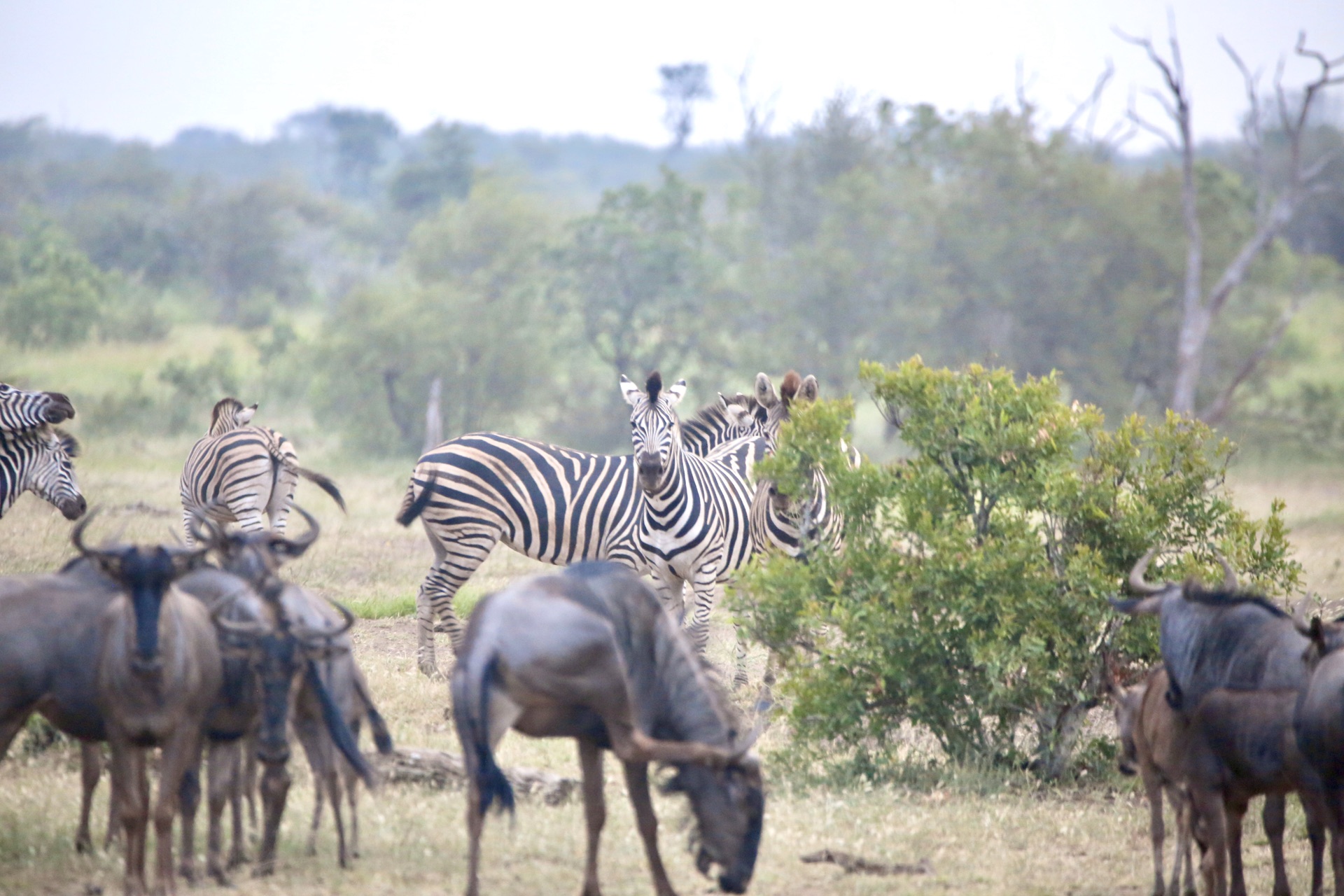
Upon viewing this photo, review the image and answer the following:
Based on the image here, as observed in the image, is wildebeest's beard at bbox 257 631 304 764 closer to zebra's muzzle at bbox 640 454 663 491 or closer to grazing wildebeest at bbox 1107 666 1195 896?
grazing wildebeest at bbox 1107 666 1195 896

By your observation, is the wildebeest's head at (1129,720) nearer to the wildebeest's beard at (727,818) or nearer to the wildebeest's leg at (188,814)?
the wildebeest's beard at (727,818)

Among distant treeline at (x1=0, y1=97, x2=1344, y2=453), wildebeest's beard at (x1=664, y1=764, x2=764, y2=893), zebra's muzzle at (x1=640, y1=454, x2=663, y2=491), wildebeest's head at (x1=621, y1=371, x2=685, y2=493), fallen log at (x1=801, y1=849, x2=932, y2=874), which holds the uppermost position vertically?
distant treeline at (x1=0, y1=97, x2=1344, y2=453)

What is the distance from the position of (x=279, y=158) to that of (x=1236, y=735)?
92067mm

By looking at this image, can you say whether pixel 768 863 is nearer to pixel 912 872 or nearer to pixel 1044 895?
pixel 912 872

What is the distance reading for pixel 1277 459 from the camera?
23.6 metres

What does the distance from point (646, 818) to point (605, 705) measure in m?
0.51

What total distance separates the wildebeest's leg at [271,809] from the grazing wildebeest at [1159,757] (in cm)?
342

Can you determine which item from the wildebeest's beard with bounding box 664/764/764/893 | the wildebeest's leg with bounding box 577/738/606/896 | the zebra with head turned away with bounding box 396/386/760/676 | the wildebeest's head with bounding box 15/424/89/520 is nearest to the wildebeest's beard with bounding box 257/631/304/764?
the wildebeest's leg with bounding box 577/738/606/896

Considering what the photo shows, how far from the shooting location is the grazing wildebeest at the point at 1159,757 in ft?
16.9

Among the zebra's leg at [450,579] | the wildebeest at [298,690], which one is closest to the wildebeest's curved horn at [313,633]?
the wildebeest at [298,690]

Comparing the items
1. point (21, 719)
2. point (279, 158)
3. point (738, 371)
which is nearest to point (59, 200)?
point (738, 371)

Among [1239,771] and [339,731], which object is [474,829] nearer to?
[339,731]

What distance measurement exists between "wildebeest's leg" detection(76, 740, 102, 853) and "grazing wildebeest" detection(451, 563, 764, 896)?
1715 millimetres

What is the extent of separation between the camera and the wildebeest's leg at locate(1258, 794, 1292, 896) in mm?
4914
